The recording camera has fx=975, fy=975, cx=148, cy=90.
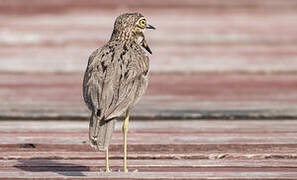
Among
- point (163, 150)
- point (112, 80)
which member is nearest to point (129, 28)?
point (163, 150)

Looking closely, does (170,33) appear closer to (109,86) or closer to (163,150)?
(163,150)

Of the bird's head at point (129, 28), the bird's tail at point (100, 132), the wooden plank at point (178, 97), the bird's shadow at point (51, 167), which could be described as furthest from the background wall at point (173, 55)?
the bird's tail at point (100, 132)

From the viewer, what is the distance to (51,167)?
213 inches

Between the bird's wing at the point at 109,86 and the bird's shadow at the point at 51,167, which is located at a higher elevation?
the bird's wing at the point at 109,86

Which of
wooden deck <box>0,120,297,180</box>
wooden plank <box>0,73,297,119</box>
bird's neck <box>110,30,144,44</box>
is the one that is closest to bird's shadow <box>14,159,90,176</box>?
wooden deck <box>0,120,297,180</box>

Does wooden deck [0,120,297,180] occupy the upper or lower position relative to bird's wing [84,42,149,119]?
lower

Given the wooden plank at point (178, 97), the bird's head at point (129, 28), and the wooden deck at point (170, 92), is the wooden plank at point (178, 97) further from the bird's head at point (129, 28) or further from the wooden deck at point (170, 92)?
the bird's head at point (129, 28)

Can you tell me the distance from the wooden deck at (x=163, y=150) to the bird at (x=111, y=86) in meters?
0.24

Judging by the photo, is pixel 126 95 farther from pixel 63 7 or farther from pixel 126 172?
pixel 63 7

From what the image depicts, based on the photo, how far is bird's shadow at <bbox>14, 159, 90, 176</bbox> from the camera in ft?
17.2

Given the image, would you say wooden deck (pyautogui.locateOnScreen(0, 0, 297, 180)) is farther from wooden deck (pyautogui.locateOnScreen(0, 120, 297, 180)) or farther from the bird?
the bird

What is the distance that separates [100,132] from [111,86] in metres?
0.34

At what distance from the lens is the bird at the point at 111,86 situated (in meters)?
5.04

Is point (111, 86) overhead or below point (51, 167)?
overhead
